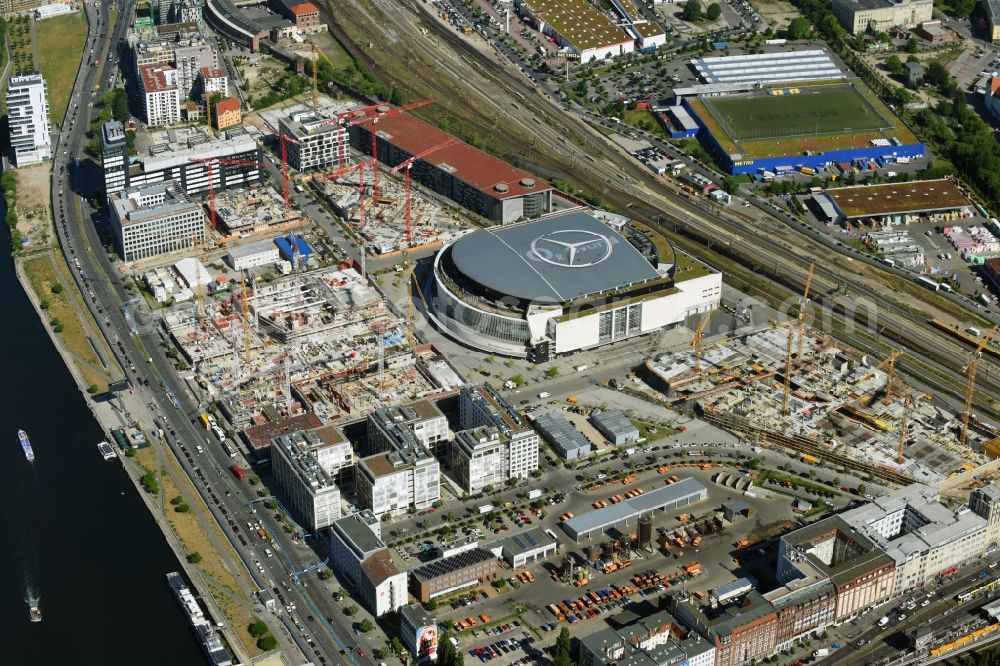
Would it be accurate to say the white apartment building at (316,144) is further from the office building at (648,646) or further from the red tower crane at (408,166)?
the office building at (648,646)

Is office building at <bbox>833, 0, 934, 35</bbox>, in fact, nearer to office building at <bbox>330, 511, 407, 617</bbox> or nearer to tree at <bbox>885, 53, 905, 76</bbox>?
tree at <bbox>885, 53, 905, 76</bbox>

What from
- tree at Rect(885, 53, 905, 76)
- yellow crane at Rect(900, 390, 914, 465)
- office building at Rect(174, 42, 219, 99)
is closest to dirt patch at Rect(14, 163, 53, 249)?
office building at Rect(174, 42, 219, 99)

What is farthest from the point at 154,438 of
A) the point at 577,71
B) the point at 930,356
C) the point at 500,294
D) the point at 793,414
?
the point at 577,71

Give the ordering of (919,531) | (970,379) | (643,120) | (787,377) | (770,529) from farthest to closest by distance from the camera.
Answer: (643,120)
(787,377)
(970,379)
(770,529)
(919,531)

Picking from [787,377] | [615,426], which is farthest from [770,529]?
[787,377]

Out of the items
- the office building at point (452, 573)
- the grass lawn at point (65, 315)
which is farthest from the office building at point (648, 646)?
the grass lawn at point (65, 315)

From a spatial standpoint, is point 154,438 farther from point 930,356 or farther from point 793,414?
point 930,356

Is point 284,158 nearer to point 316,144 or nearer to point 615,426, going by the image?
point 316,144
